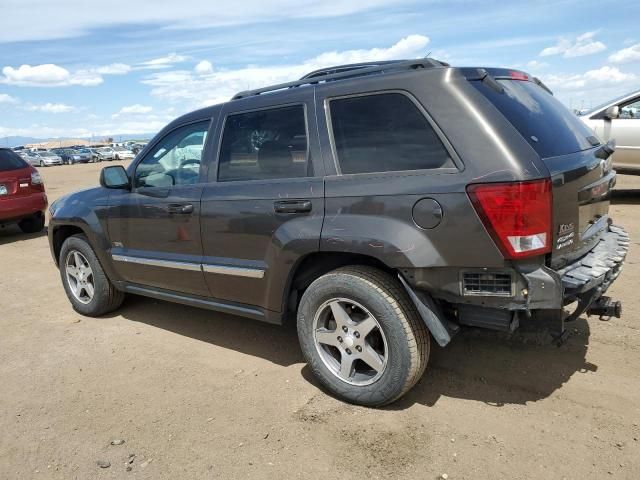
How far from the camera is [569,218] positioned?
285 centimetres

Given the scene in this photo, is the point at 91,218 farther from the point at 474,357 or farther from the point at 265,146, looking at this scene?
the point at 474,357

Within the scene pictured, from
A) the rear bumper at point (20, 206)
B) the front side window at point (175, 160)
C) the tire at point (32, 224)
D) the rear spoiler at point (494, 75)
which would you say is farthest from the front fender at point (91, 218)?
the tire at point (32, 224)

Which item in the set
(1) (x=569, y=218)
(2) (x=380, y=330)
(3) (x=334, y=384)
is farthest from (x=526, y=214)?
(3) (x=334, y=384)

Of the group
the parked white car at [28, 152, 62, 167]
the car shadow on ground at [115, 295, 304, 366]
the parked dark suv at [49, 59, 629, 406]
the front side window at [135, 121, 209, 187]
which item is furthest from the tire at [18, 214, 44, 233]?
the parked white car at [28, 152, 62, 167]

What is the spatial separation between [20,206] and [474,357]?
8.30 meters

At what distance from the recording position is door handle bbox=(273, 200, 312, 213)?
127 inches

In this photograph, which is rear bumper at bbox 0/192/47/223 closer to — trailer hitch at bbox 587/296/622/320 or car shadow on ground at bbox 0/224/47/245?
car shadow on ground at bbox 0/224/47/245

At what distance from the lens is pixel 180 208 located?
3.96 metres

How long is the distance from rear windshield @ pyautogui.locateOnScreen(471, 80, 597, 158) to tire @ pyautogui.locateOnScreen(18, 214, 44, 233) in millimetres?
9253

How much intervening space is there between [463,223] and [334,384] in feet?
4.26

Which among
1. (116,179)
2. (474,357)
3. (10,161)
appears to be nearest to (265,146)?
(116,179)

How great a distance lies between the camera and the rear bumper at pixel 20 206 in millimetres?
8906

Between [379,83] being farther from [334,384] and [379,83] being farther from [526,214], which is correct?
[334,384]

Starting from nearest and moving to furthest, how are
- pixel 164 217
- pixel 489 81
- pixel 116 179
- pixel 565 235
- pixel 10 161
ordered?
pixel 565 235 < pixel 489 81 < pixel 164 217 < pixel 116 179 < pixel 10 161
